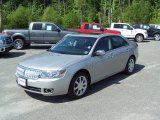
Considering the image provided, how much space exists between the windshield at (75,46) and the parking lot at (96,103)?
3.57 ft

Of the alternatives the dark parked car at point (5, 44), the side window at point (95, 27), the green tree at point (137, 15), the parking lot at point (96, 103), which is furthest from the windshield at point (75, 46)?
the green tree at point (137, 15)

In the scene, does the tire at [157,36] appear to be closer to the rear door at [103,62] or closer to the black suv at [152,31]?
the black suv at [152,31]

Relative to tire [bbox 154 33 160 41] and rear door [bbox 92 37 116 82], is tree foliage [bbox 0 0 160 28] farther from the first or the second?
rear door [bbox 92 37 116 82]

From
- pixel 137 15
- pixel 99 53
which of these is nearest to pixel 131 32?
pixel 99 53

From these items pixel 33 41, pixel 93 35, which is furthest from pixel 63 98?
pixel 33 41

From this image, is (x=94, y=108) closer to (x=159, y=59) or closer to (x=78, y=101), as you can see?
(x=78, y=101)

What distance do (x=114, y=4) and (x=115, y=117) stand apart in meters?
61.0

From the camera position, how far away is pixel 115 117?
19.5 ft

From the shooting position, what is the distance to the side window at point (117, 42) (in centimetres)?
888

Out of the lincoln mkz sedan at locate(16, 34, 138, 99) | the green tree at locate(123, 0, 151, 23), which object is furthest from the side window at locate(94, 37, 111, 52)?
the green tree at locate(123, 0, 151, 23)

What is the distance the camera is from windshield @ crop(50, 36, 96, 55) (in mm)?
7855

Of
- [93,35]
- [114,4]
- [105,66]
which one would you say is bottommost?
[105,66]

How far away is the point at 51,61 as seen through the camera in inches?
281

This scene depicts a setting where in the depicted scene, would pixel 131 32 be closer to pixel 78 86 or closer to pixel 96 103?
pixel 78 86
